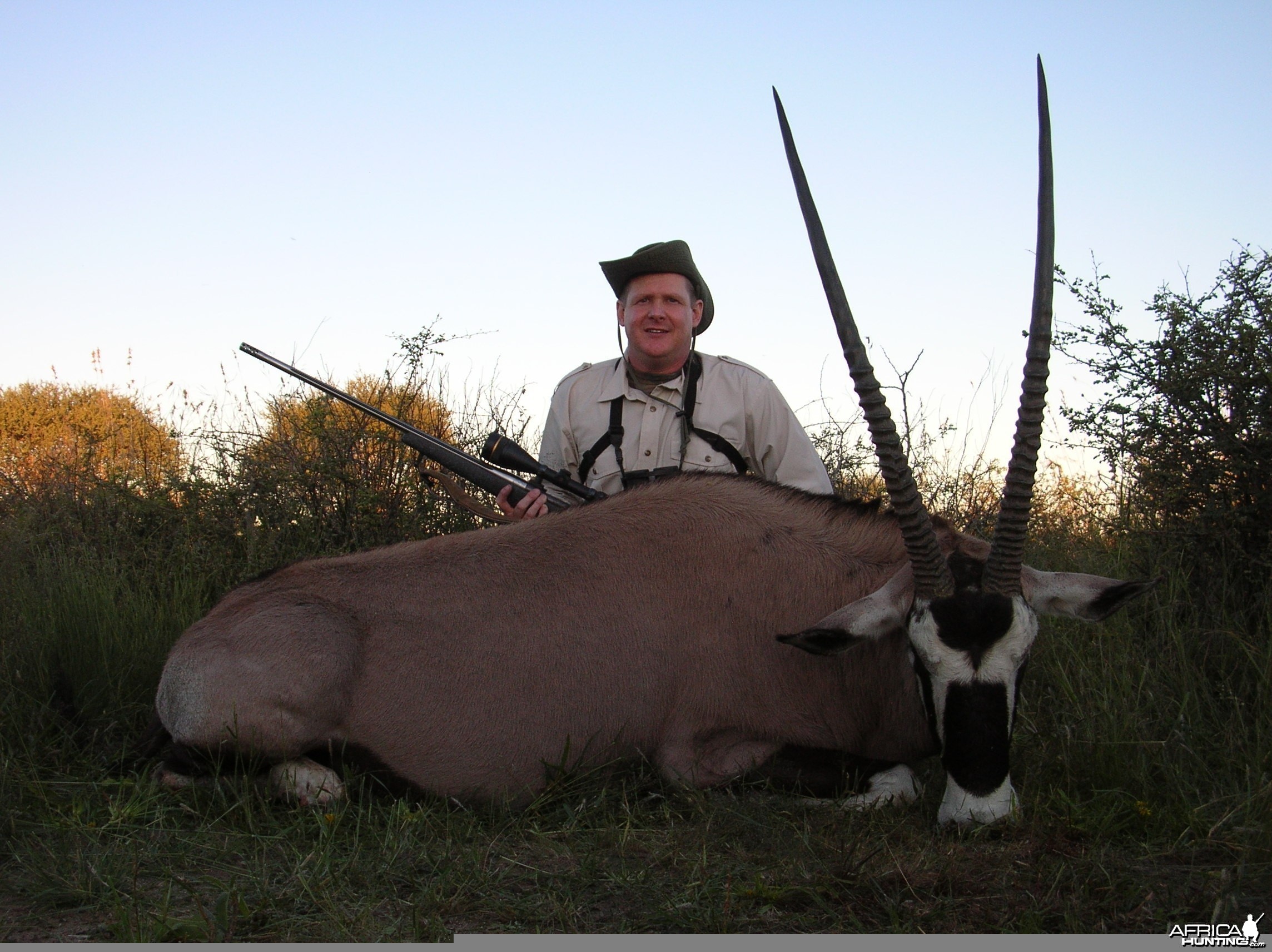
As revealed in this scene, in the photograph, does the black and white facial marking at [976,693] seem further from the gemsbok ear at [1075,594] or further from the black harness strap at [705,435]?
the black harness strap at [705,435]

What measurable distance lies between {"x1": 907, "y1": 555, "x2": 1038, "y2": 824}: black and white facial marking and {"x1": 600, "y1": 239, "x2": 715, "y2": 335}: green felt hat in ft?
9.75

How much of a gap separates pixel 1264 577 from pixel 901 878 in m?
3.10

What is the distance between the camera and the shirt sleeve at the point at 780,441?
5934 mm

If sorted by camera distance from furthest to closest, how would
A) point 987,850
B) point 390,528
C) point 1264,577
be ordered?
point 390,528 < point 1264,577 < point 987,850

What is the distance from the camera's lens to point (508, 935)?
276 centimetres

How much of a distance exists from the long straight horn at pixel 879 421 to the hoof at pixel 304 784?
2.13 m

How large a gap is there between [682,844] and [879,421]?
153 cm

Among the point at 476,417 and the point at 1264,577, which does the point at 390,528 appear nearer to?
the point at 476,417

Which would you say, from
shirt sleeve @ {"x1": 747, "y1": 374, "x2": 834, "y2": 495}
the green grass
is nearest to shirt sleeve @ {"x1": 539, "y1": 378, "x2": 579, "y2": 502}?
shirt sleeve @ {"x1": 747, "y1": 374, "x2": 834, "y2": 495}

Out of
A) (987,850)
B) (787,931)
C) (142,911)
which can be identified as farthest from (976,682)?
(142,911)

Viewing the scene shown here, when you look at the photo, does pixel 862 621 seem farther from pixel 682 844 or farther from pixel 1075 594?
pixel 682 844

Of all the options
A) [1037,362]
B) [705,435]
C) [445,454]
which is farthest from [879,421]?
[445,454]

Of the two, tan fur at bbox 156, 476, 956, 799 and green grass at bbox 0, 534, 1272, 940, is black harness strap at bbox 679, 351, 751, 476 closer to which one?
tan fur at bbox 156, 476, 956, 799

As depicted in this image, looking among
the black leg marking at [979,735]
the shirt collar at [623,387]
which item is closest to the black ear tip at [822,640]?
the black leg marking at [979,735]
